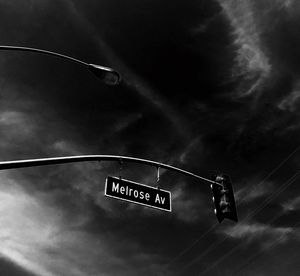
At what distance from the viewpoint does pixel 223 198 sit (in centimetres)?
960

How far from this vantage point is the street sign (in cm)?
880

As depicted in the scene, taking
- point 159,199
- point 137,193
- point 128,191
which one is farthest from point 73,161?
point 159,199

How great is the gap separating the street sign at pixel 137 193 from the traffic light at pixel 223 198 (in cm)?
138

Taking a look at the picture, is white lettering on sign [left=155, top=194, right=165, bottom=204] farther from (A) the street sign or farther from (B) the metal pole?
(B) the metal pole

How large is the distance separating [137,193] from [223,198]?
2.50 meters

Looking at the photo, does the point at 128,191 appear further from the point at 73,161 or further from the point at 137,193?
the point at 73,161

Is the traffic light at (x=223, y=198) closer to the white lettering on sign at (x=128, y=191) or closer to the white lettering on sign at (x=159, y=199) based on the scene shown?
the white lettering on sign at (x=159, y=199)

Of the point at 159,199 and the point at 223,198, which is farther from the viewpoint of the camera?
the point at 223,198

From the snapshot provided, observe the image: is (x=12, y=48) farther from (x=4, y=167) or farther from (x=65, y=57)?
(x=4, y=167)

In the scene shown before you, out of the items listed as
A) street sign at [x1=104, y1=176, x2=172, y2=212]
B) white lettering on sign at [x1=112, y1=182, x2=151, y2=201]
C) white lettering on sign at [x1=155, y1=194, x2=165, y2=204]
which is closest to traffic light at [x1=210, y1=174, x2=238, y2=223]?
street sign at [x1=104, y1=176, x2=172, y2=212]

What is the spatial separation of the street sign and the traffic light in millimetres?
1381

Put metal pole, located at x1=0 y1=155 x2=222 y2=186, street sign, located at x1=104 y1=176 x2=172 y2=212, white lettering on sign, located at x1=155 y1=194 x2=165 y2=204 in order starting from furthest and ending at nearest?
white lettering on sign, located at x1=155 y1=194 x2=165 y2=204 → street sign, located at x1=104 y1=176 x2=172 y2=212 → metal pole, located at x1=0 y1=155 x2=222 y2=186

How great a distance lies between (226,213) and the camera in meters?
9.23

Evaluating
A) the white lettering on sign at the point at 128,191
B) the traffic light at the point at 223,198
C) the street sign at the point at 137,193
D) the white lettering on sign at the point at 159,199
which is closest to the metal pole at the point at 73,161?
the traffic light at the point at 223,198
